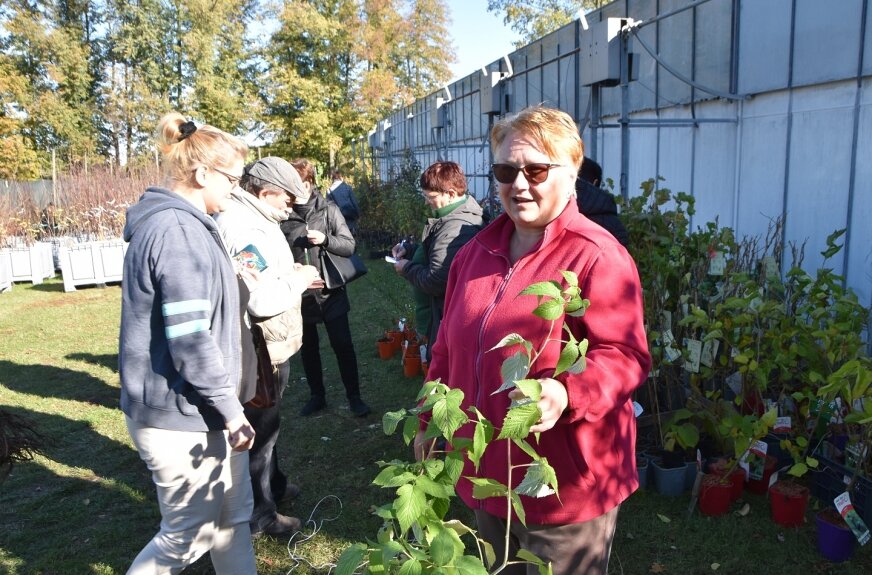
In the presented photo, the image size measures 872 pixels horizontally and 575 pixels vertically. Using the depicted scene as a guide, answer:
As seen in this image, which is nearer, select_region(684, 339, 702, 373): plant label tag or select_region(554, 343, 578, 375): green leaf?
select_region(554, 343, 578, 375): green leaf

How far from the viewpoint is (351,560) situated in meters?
1.24

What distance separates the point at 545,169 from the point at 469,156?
12.5m

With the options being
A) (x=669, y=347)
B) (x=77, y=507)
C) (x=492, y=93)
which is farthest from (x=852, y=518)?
(x=492, y=93)

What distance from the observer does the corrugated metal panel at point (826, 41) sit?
426 centimetres

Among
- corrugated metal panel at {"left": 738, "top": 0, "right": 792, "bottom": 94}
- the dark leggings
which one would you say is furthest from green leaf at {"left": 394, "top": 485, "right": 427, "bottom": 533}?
corrugated metal panel at {"left": 738, "top": 0, "right": 792, "bottom": 94}

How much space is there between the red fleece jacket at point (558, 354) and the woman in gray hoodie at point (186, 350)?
81 centimetres

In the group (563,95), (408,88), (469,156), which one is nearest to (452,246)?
(563,95)

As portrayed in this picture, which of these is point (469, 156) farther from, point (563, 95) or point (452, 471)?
point (452, 471)

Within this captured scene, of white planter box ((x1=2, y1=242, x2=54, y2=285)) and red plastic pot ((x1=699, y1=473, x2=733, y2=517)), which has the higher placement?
white planter box ((x1=2, y1=242, x2=54, y2=285))

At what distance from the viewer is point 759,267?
151 inches

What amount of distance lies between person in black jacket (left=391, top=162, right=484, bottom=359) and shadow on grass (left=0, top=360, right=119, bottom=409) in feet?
9.73

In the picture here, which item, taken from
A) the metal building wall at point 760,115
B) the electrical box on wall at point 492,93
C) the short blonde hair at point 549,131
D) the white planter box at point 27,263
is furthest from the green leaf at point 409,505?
the white planter box at point 27,263

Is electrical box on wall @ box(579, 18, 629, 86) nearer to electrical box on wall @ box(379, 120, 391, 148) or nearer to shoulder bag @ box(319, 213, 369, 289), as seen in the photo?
shoulder bag @ box(319, 213, 369, 289)

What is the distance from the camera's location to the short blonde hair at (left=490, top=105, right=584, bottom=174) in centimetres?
166
